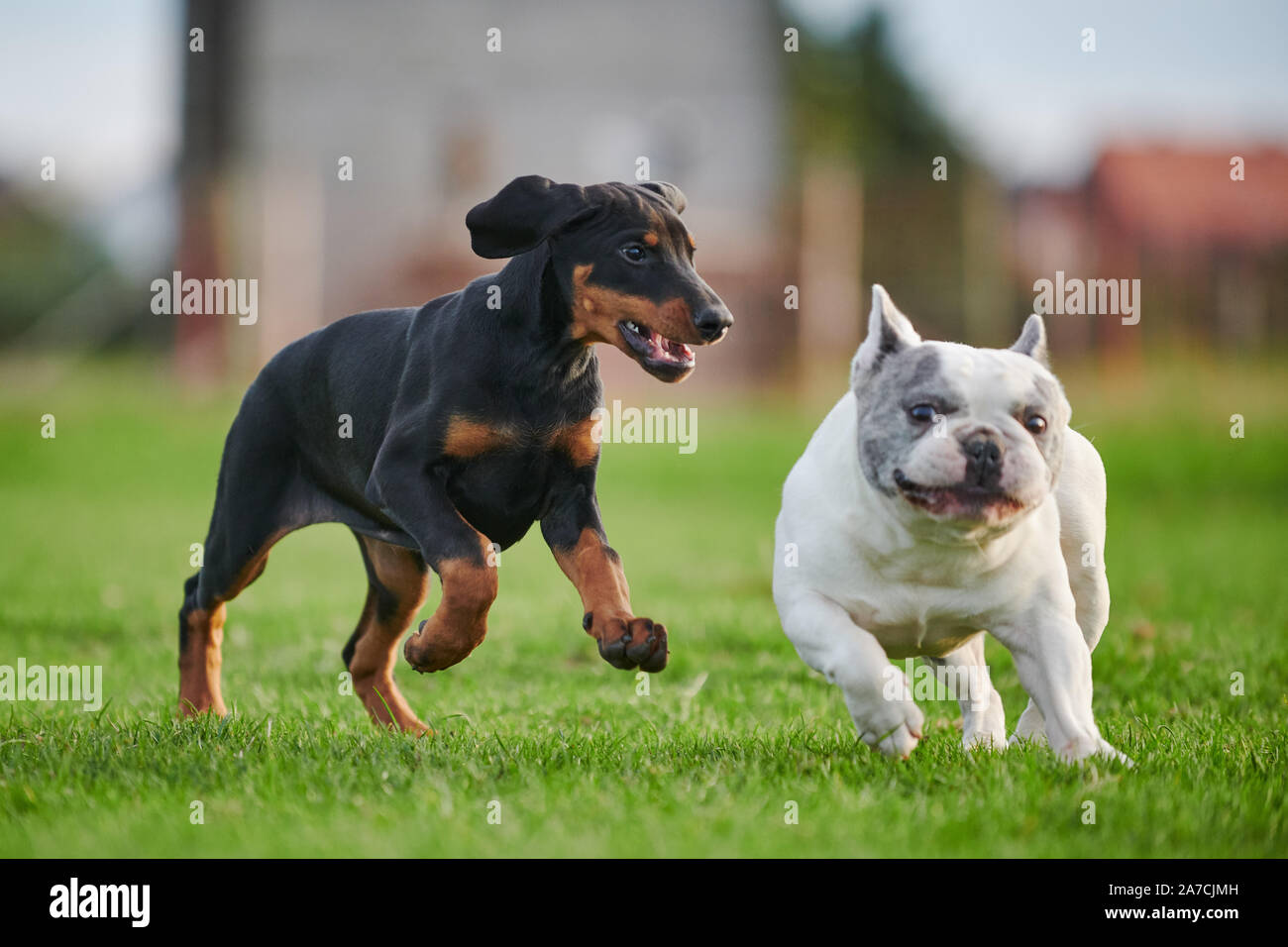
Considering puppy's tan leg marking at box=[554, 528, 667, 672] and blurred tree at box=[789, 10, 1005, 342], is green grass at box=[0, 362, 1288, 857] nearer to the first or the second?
puppy's tan leg marking at box=[554, 528, 667, 672]

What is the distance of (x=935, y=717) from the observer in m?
5.08

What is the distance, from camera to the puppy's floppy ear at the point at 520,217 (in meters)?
4.12

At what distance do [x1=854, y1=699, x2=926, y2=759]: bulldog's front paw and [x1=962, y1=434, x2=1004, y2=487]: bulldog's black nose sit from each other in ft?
2.30

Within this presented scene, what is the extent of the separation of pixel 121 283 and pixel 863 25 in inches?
854

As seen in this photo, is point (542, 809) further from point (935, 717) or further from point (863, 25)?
point (863, 25)

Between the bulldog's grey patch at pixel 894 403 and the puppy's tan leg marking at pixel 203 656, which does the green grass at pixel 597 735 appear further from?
the bulldog's grey patch at pixel 894 403

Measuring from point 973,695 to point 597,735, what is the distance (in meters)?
1.21

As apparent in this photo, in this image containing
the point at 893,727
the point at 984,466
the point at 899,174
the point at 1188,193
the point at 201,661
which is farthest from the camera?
the point at 899,174

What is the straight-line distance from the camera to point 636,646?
3.86 meters

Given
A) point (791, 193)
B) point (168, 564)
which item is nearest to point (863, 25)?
point (791, 193)

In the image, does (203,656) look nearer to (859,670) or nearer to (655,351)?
(655,351)

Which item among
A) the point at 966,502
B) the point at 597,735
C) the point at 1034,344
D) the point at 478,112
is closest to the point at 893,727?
the point at 966,502
